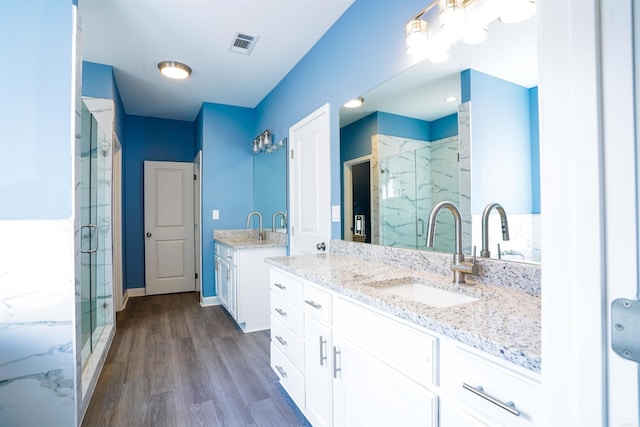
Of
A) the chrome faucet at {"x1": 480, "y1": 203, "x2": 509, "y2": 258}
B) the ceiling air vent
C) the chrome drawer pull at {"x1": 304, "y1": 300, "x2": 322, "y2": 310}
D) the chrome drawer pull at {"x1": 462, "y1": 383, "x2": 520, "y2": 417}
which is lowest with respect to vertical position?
the chrome drawer pull at {"x1": 462, "y1": 383, "x2": 520, "y2": 417}

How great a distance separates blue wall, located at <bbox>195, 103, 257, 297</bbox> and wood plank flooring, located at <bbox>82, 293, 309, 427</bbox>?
41.6 inches

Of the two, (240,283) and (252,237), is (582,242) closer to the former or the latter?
(240,283)

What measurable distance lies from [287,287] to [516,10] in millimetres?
1647

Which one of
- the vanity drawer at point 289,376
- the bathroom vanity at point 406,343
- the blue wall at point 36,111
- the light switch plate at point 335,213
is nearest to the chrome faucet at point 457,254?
the bathroom vanity at point 406,343

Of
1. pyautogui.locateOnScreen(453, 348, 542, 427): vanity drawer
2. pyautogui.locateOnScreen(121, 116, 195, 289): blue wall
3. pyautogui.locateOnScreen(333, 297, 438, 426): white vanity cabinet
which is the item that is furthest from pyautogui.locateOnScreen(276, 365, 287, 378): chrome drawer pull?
pyautogui.locateOnScreen(121, 116, 195, 289): blue wall

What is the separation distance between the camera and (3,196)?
1595 mm

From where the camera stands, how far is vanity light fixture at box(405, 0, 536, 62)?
4.03 ft

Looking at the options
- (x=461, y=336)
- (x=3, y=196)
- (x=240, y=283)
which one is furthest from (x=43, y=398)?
(x=461, y=336)

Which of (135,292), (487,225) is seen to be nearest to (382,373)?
(487,225)

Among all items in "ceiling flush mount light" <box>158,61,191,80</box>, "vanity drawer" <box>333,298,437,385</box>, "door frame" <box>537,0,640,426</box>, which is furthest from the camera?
"ceiling flush mount light" <box>158,61,191,80</box>

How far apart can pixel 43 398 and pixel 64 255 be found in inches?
28.7

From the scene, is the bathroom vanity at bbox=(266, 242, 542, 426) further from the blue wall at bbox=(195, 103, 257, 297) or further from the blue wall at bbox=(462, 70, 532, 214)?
the blue wall at bbox=(195, 103, 257, 297)

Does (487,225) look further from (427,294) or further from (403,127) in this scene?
(403,127)

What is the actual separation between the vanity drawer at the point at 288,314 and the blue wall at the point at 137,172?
340 centimetres
